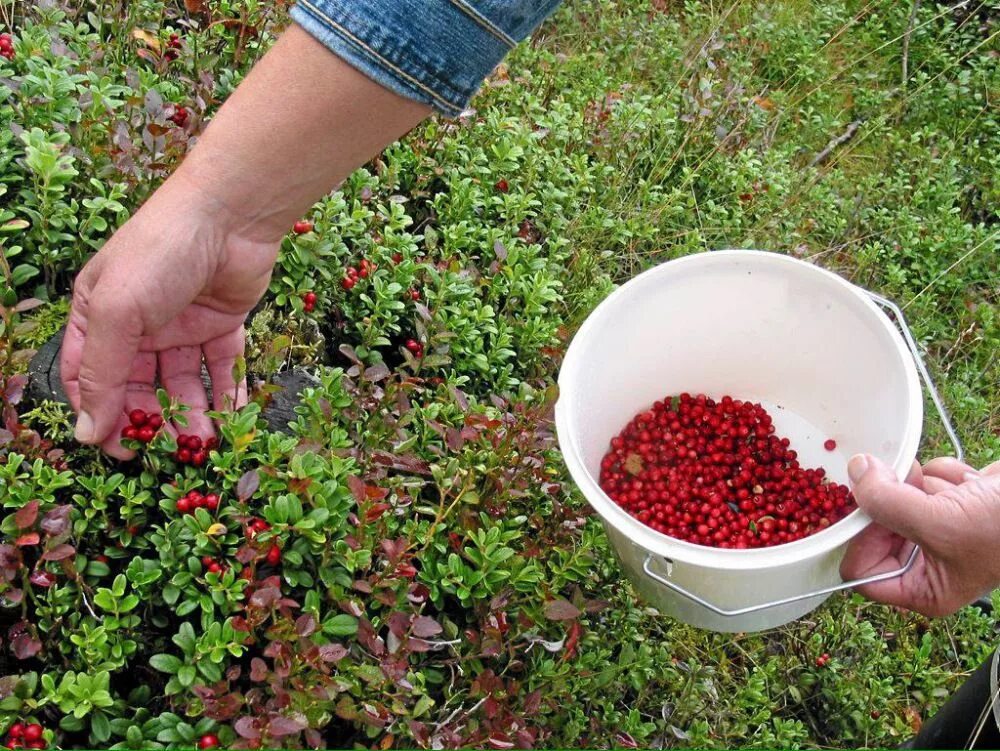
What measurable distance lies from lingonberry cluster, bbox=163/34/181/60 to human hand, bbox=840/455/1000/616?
7.02ft

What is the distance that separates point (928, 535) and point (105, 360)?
1.76 m

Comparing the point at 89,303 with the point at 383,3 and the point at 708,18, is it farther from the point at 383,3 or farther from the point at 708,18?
the point at 708,18

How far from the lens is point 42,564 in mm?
1832

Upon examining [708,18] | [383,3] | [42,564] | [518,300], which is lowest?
[42,564]

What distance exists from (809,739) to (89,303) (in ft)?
7.42

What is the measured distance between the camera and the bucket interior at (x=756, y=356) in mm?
2562

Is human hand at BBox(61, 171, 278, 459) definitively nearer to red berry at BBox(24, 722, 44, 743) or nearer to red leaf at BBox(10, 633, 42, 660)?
red leaf at BBox(10, 633, 42, 660)

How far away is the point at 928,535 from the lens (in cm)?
217

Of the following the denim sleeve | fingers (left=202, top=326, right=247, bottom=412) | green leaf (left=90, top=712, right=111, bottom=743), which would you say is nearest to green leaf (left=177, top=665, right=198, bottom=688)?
green leaf (left=90, top=712, right=111, bottom=743)

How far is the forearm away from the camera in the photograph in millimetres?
1700

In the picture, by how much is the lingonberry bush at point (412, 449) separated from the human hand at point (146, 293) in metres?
0.10

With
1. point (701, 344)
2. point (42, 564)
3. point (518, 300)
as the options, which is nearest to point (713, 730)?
point (701, 344)

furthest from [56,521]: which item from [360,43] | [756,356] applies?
[756,356]

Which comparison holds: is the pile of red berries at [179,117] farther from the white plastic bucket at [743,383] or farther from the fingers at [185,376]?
the white plastic bucket at [743,383]
